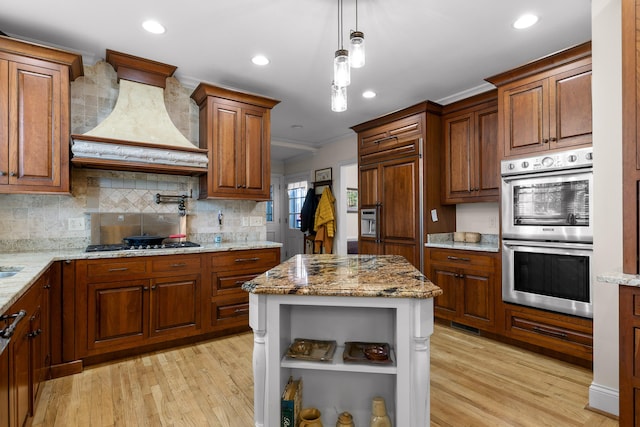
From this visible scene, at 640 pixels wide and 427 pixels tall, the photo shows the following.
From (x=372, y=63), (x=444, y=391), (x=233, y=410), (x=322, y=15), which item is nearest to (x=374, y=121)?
(x=372, y=63)

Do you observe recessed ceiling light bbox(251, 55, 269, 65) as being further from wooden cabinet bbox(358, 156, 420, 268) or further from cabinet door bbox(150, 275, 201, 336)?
cabinet door bbox(150, 275, 201, 336)

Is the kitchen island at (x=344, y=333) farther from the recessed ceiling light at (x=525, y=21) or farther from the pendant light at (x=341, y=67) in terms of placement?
the recessed ceiling light at (x=525, y=21)

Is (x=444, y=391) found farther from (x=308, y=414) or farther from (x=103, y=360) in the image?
(x=103, y=360)

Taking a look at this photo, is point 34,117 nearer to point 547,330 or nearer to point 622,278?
point 622,278

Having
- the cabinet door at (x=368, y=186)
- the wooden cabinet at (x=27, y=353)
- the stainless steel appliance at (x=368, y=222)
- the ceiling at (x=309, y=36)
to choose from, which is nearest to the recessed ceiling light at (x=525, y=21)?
the ceiling at (x=309, y=36)

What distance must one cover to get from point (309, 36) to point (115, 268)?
240 centimetres

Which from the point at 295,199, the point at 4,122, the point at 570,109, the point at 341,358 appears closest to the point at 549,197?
the point at 570,109

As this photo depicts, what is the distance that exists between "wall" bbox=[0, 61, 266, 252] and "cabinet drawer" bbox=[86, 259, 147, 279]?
1.90 feet

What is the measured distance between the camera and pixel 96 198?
3059mm

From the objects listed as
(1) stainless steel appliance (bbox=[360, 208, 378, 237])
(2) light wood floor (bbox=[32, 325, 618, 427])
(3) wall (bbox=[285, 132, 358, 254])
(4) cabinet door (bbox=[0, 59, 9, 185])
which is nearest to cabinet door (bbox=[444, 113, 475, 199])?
(1) stainless steel appliance (bbox=[360, 208, 378, 237])

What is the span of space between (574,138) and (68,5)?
12.4 feet

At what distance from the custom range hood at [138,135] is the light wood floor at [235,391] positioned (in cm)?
165

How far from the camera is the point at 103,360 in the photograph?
106 inches

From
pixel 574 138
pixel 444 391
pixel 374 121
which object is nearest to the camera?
pixel 444 391
